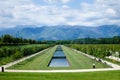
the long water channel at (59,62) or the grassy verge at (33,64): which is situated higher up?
the grassy verge at (33,64)

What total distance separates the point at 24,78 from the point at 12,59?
2101 centimetres

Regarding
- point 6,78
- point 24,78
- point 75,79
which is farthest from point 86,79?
point 6,78

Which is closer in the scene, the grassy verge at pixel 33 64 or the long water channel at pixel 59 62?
the grassy verge at pixel 33 64

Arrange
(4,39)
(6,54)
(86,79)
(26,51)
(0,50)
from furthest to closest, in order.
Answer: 1. (4,39)
2. (26,51)
3. (6,54)
4. (0,50)
5. (86,79)

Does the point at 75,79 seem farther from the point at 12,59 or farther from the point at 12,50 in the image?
the point at 12,50

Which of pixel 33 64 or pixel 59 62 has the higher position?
pixel 33 64

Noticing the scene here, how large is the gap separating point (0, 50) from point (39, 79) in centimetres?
2247

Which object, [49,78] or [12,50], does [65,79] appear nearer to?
[49,78]

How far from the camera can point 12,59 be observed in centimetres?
4347

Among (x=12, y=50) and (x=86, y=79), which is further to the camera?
(x=12, y=50)

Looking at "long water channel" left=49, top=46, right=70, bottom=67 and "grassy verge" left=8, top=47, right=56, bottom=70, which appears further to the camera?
"long water channel" left=49, top=46, right=70, bottom=67

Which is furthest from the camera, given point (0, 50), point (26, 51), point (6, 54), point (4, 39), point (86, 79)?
point (4, 39)

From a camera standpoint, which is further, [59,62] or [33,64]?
[59,62]

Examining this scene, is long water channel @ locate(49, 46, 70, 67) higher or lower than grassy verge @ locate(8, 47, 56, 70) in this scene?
lower
